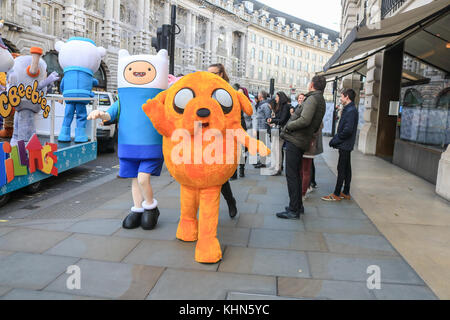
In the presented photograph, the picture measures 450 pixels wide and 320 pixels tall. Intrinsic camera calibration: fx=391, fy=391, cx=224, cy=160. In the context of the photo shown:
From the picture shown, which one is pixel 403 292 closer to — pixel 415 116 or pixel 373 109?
pixel 415 116

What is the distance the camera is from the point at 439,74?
27.0 ft

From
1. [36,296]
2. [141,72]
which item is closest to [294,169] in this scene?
[141,72]

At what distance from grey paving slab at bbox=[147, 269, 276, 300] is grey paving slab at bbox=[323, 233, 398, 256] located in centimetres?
113

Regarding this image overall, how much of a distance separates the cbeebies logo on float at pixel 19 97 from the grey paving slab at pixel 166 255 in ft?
10.4

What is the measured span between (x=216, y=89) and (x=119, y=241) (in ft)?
6.04

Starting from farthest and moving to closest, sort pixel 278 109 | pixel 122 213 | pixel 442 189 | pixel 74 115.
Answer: pixel 74 115 → pixel 278 109 → pixel 442 189 → pixel 122 213

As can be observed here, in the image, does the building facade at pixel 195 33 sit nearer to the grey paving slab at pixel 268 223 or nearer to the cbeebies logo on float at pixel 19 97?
the cbeebies logo on float at pixel 19 97

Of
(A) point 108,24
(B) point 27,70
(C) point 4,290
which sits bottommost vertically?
(C) point 4,290

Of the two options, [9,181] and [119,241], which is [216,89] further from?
[9,181]

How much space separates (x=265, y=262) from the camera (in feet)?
11.8

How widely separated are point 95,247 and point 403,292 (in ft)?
9.07

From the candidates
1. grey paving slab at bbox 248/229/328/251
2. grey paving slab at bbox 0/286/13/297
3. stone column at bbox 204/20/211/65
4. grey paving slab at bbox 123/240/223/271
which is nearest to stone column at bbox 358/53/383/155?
grey paving slab at bbox 248/229/328/251

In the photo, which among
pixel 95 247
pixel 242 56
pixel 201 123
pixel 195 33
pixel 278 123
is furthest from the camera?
pixel 242 56
